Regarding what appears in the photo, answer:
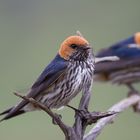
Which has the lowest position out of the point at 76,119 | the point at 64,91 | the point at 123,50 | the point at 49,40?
the point at 49,40

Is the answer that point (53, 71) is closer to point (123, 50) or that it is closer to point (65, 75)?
point (65, 75)

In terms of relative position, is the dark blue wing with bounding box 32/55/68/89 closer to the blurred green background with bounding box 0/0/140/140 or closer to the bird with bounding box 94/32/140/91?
the blurred green background with bounding box 0/0/140/140

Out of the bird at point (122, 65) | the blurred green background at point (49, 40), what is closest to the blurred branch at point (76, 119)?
the blurred green background at point (49, 40)

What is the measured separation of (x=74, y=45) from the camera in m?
3.98

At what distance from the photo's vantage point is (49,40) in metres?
9.36

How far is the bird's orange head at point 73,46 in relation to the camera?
387cm

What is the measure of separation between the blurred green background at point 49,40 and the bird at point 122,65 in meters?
0.36

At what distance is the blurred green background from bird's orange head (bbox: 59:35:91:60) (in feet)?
5.41

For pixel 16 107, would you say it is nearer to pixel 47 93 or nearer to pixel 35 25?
pixel 47 93

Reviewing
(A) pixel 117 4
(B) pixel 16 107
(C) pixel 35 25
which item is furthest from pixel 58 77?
(A) pixel 117 4

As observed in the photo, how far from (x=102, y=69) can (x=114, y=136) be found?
0.49 metres

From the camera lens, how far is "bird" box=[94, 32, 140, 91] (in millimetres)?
6352

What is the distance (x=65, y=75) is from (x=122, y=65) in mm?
2596

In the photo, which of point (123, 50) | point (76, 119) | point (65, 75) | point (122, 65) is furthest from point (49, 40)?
point (76, 119)
